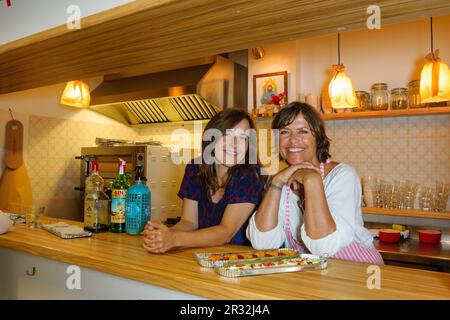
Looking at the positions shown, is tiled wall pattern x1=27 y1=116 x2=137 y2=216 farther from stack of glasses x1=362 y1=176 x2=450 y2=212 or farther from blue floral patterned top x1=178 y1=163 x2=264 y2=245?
stack of glasses x1=362 y1=176 x2=450 y2=212

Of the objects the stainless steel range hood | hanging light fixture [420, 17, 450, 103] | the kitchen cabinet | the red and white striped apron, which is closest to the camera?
the kitchen cabinet

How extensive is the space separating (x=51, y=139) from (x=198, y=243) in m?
2.69

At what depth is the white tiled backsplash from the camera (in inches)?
113

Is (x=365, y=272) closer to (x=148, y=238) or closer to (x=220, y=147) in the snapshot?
(x=148, y=238)

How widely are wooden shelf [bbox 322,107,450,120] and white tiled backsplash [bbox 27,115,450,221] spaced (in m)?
0.15

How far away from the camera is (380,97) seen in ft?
9.55

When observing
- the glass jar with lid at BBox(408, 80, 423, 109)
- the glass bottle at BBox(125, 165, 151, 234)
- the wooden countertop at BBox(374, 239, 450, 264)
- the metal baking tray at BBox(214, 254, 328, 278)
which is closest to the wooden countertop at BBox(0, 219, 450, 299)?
the metal baking tray at BBox(214, 254, 328, 278)

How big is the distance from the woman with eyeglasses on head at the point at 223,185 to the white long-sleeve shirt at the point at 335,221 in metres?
0.10

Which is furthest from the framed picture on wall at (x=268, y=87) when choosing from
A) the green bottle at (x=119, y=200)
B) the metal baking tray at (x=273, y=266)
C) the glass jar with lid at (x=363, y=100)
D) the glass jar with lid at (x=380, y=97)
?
the metal baking tray at (x=273, y=266)

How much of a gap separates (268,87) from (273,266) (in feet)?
8.55

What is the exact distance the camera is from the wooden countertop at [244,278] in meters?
0.88

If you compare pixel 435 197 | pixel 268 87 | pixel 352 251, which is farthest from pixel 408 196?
pixel 352 251

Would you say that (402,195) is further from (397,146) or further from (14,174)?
(14,174)

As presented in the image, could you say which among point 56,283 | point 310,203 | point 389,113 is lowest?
point 56,283
